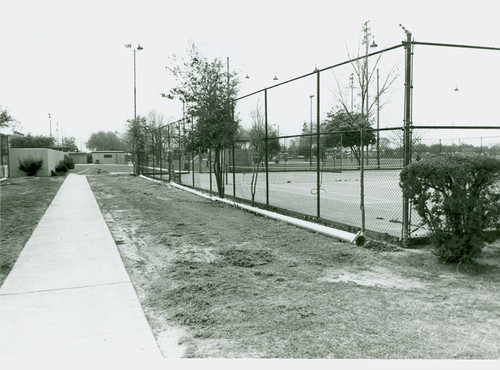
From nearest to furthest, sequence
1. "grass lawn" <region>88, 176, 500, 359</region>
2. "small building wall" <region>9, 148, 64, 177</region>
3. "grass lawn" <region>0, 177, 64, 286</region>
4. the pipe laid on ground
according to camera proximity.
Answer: "grass lawn" <region>88, 176, 500, 359</region> → "grass lawn" <region>0, 177, 64, 286</region> → the pipe laid on ground → "small building wall" <region>9, 148, 64, 177</region>

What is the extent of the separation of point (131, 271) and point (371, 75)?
5.04 meters

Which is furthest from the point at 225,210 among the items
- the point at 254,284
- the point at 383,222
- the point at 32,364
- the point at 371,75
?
the point at 32,364

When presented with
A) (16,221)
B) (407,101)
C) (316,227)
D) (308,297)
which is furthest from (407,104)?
(16,221)

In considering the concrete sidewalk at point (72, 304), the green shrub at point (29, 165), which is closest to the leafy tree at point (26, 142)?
the green shrub at point (29, 165)

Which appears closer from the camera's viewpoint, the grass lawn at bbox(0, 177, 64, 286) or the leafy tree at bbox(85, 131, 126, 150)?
the grass lawn at bbox(0, 177, 64, 286)

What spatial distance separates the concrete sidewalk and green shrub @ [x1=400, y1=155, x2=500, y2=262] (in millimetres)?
4070

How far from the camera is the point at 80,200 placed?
16812mm

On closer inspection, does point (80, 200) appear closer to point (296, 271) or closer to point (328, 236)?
point (328, 236)

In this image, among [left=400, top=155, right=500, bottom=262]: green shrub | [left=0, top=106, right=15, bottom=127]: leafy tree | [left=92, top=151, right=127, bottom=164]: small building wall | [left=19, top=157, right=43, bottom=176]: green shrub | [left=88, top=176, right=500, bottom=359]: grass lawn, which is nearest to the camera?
[left=88, top=176, right=500, bottom=359]: grass lawn

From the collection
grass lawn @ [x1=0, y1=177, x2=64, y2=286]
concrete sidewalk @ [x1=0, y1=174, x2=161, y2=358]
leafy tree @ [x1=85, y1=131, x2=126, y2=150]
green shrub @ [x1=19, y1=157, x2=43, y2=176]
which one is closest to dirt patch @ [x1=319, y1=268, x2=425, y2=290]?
concrete sidewalk @ [x1=0, y1=174, x2=161, y2=358]

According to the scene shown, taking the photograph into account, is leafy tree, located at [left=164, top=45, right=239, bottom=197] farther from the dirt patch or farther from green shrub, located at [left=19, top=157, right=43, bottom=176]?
green shrub, located at [left=19, top=157, right=43, bottom=176]

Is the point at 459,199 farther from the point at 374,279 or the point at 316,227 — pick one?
the point at 316,227

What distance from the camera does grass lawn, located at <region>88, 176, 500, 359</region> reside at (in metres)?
4.21

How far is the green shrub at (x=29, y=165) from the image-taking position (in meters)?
34.4
